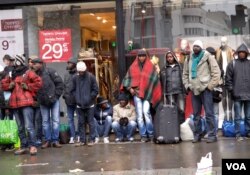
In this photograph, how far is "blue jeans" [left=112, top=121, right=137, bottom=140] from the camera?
11.1 meters

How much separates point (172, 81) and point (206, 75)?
0.82 m

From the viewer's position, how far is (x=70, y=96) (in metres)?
11.1

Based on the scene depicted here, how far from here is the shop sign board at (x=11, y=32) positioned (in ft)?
41.3

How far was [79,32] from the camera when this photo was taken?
41.3 ft

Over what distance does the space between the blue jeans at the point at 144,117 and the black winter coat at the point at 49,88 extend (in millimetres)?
1599

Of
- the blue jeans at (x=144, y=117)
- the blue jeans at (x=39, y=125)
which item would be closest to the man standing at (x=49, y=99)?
the blue jeans at (x=39, y=125)

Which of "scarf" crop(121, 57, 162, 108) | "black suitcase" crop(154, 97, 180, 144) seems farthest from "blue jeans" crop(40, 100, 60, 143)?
"black suitcase" crop(154, 97, 180, 144)

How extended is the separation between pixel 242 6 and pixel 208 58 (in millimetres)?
2496

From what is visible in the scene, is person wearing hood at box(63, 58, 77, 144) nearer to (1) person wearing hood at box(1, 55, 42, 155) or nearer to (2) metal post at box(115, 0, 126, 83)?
(1) person wearing hood at box(1, 55, 42, 155)

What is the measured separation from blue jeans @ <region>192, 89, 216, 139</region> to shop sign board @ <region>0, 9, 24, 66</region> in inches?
175

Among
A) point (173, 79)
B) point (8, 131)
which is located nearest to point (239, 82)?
point (173, 79)

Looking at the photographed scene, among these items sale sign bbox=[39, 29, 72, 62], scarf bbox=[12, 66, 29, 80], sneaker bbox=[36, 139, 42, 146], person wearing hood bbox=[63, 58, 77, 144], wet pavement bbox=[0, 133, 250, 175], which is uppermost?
sale sign bbox=[39, 29, 72, 62]

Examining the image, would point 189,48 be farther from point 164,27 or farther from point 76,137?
point 76,137

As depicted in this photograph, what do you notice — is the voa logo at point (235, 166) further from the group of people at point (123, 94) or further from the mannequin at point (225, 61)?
the mannequin at point (225, 61)
